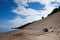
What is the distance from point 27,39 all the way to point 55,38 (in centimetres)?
343

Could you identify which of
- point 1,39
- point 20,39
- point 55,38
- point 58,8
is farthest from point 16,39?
point 58,8

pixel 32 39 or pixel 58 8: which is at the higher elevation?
pixel 58 8

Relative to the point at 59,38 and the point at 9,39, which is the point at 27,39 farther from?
the point at 59,38

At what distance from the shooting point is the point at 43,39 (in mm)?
16234

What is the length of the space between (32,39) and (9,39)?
2.86 metres

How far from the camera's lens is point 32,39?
1625 centimetres

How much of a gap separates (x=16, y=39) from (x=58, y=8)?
40170 mm

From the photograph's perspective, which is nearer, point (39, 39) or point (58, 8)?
point (39, 39)

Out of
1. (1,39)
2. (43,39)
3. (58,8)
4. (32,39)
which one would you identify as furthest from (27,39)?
(58,8)

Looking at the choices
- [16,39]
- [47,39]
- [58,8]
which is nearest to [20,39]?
[16,39]

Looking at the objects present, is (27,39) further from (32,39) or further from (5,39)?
(5,39)

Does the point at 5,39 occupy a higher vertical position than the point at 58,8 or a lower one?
lower

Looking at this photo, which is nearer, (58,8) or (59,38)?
(59,38)

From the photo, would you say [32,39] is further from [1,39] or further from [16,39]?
[1,39]
